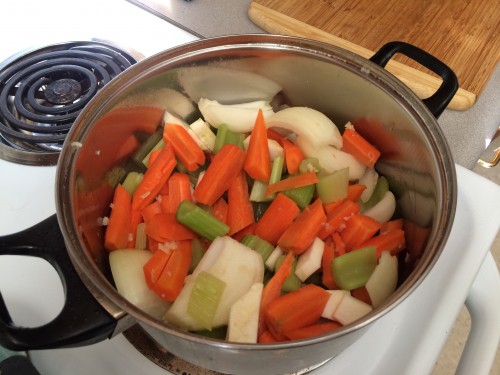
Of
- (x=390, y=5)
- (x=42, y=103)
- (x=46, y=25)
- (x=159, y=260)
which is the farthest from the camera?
(x=390, y=5)

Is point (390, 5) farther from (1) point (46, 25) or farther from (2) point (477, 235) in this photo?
(1) point (46, 25)

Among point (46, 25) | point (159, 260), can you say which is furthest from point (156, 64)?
point (46, 25)

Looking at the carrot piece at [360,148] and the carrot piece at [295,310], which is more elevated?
the carrot piece at [360,148]

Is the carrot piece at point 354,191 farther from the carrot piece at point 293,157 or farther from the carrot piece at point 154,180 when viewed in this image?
the carrot piece at point 154,180

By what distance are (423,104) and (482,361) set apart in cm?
37

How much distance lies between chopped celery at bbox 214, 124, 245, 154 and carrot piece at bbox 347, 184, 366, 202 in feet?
0.61

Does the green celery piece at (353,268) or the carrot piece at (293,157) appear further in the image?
the carrot piece at (293,157)

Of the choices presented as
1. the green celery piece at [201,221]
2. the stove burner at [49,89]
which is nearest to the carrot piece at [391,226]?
the green celery piece at [201,221]

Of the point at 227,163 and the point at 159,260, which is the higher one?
the point at 227,163

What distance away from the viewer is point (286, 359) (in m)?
0.53

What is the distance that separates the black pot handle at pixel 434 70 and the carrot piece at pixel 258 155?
7.8 inches

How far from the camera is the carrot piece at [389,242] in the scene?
0.69 meters

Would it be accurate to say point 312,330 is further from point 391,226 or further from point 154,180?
point 154,180

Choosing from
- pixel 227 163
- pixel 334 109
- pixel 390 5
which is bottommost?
pixel 227 163
